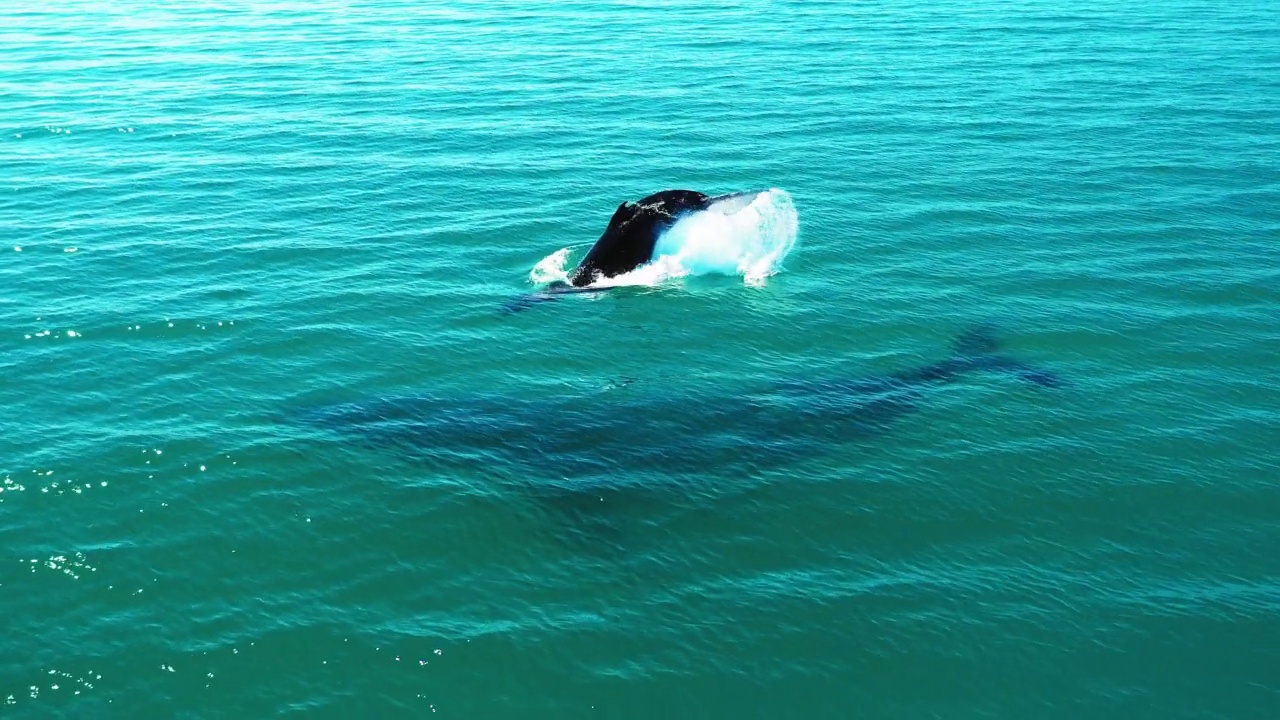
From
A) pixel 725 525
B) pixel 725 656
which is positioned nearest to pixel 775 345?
pixel 725 525

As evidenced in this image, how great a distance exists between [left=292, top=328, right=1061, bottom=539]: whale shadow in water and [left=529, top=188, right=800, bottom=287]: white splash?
12860 mm

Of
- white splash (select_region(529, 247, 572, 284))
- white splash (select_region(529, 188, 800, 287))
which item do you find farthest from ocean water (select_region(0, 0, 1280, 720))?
white splash (select_region(529, 247, 572, 284))

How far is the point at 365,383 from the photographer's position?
1980 inches

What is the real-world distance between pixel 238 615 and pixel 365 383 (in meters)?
15.7

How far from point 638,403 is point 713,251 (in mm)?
15747

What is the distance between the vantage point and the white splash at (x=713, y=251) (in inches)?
2388

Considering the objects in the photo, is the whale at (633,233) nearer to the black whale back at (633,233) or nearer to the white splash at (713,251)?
the black whale back at (633,233)

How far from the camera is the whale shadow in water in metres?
42.7

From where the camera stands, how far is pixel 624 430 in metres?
46.3

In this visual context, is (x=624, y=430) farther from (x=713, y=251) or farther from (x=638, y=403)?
(x=713, y=251)

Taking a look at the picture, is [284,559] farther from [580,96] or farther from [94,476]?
[580,96]

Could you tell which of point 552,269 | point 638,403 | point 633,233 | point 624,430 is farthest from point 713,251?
point 624,430

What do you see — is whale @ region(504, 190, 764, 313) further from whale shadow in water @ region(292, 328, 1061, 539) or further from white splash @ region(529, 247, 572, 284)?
whale shadow in water @ region(292, 328, 1061, 539)

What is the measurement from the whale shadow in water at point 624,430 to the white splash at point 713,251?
42.2 feet
